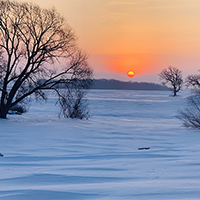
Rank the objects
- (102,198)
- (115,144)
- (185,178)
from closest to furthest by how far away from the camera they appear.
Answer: (102,198) < (185,178) < (115,144)

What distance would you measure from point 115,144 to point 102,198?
39.3ft

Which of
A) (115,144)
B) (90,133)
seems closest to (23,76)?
(90,133)

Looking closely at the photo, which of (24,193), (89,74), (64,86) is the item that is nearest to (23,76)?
(64,86)

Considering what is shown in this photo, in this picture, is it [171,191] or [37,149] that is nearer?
[171,191]

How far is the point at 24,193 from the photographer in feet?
15.6

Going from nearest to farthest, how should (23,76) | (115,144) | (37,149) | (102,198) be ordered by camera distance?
(102,198), (37,149), (115,144), (23,76)

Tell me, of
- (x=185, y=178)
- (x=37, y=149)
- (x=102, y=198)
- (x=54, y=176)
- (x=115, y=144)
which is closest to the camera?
(x=102, y=198)

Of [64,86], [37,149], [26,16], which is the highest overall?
[26,16]

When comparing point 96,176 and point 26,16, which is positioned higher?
point 26,16

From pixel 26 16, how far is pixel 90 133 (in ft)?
33.2

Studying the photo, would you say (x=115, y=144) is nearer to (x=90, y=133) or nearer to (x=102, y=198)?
(x=90, y=133)

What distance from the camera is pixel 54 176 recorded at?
6445 mm

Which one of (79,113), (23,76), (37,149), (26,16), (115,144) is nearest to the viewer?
(37,149)

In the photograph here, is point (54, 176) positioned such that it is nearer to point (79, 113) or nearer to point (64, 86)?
point (64, 86)
